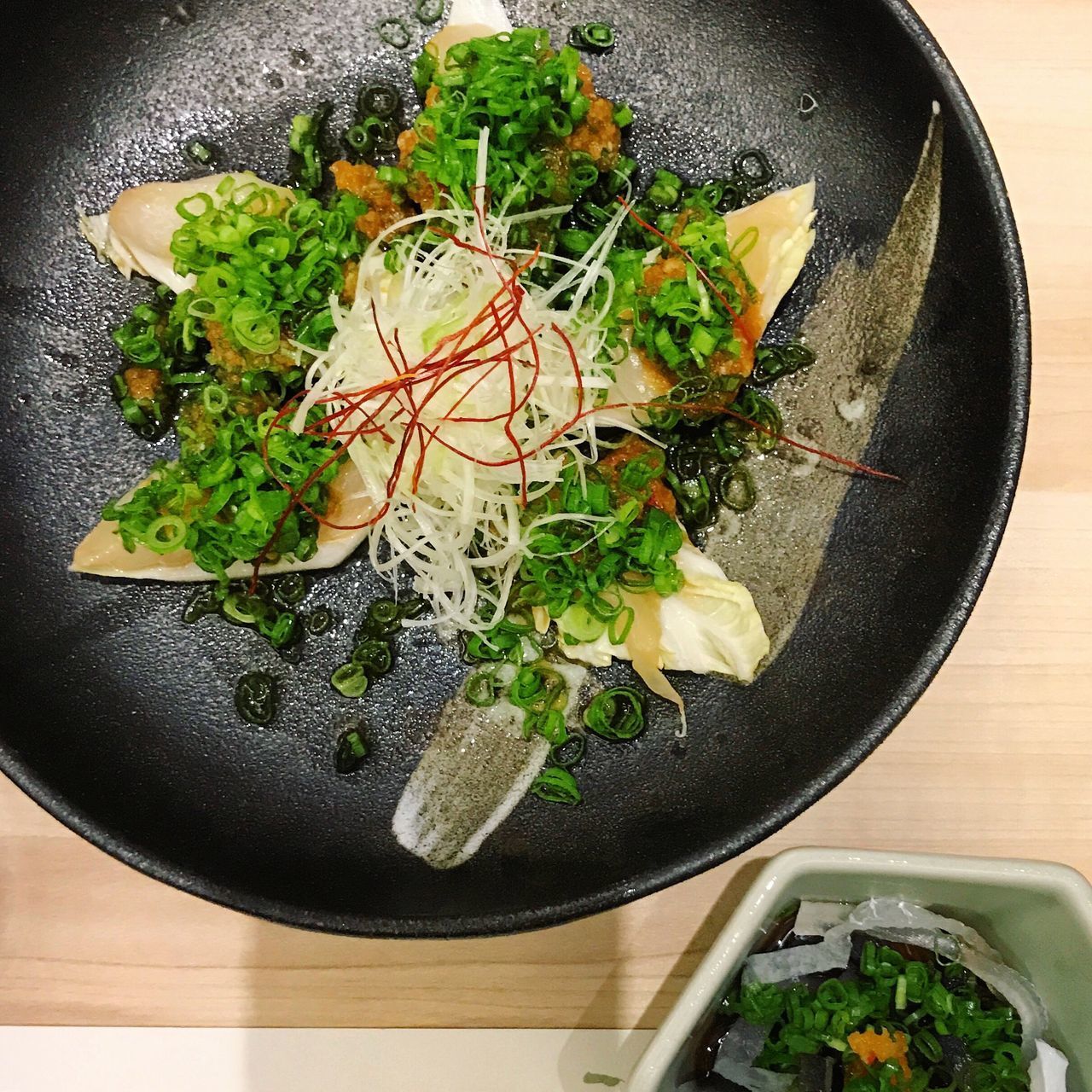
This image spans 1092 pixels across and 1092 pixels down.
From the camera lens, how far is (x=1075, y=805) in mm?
1983

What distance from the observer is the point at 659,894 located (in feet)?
6.43

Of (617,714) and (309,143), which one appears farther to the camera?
(309,143)

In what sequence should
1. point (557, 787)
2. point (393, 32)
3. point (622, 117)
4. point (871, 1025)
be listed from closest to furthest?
1. point (871, 1025)
2. point (557, 787)
3. point (622, 117)
4. point (393, 32)

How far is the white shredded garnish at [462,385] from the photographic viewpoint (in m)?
1.86

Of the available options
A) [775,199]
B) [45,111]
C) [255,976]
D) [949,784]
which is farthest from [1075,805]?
[45,111]

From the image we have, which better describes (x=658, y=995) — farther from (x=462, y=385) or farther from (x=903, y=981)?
(x=462, y=385)

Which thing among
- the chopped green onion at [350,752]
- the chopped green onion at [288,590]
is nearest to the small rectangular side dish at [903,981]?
the chopped green onion at [350,752]

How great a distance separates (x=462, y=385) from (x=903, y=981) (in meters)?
1.62

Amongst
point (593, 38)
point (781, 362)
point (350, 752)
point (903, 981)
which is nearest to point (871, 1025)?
point (903, 981)

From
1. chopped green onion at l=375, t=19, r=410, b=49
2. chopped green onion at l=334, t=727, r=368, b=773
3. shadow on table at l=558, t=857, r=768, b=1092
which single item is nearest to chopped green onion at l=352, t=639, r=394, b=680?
chopped green onion at l=334, t=727, r=368, b=773

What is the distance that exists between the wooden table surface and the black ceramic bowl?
12.1 inches

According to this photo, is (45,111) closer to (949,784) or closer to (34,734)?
(34,734)

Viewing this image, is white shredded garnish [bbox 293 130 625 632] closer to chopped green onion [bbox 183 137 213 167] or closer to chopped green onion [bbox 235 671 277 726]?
chopped green onion [bbox 235 671 277 726]

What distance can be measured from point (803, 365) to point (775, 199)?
0.40m
